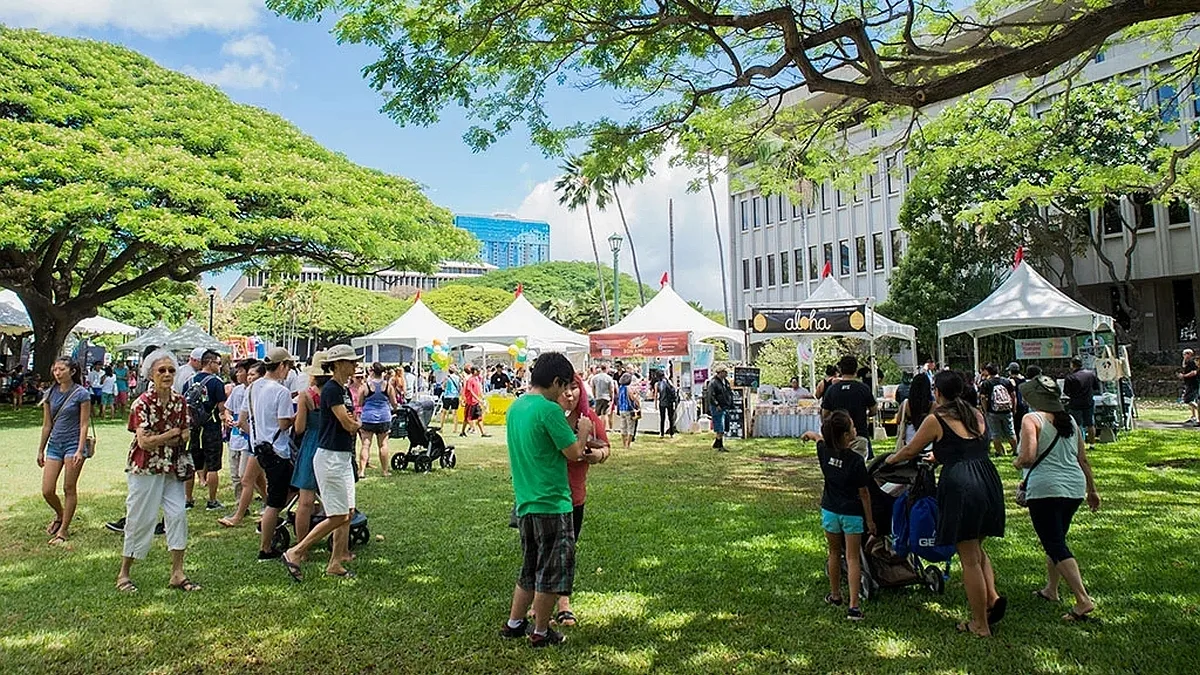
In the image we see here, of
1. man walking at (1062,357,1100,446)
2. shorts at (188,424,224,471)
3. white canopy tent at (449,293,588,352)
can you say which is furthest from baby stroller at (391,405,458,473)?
white canopy tent at (449,293,588,352)

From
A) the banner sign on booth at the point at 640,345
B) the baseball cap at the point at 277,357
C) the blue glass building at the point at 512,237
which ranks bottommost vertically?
the baseball cap at the point at 277,357

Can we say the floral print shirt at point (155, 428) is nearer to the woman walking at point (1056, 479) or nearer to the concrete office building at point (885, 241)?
the woman walking at point (1056, 479)

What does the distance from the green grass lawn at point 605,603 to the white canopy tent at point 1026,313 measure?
7.16 meters

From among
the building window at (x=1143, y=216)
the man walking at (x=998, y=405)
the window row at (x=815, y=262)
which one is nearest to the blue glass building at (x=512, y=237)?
the window row at (x=815, y=262)

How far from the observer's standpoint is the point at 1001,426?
1275 centimetres

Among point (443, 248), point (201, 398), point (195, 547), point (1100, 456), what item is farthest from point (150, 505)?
point (443, 248)

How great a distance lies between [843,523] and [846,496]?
19cm

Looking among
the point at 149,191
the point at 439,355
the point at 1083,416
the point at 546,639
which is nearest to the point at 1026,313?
the point at 1083,416

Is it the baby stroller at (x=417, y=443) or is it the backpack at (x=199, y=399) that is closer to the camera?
the backpack at (x=199, y=399)

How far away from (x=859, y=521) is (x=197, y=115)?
73.8ft

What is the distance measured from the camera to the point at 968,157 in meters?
12.1

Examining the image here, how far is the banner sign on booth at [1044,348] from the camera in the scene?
16188 millimetres

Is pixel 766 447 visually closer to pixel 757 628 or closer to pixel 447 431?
pixel 447 431

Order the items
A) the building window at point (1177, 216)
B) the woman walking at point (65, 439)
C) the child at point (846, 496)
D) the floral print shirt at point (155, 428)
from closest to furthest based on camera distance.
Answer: the child at point (846, 496), the floral print shirt at point (155, 428), the woman walking at point (65, 439), the building window at point (1177, 216)
